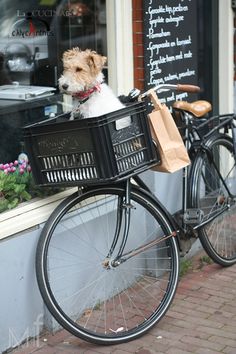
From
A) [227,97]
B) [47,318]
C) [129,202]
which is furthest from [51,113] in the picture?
[227,97]

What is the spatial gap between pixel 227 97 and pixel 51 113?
2.17 metres

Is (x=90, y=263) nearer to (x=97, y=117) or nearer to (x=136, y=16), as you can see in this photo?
(x=97, y=117)

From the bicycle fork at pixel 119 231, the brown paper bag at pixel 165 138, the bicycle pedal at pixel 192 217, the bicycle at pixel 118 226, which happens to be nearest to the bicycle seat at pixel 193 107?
the bicycle at pixel 118 226

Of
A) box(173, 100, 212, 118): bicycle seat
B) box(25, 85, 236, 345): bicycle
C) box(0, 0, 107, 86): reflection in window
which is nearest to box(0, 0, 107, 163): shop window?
box(0, 0, 107, 86): reflection in window

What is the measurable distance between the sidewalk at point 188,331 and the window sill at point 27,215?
0.71 meters

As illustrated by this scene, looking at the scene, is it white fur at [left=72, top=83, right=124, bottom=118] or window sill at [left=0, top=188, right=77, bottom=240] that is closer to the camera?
window sill at [left=0, top=188, right=77, bottom=240]

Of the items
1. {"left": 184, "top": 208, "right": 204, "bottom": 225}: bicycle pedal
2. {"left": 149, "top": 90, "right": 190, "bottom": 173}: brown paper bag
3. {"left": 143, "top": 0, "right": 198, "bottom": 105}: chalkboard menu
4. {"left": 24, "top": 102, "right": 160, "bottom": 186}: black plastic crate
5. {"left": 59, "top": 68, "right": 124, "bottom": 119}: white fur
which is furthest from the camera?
{"left": 143, "top": 0, "right": 198, "bottom": 105}: chalkboard menu

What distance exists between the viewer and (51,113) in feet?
16.7

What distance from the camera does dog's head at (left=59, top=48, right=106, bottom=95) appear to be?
4.25 meters

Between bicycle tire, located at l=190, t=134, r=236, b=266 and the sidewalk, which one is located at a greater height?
bicycle tire, located at l=190, t=134, r=236, b=266

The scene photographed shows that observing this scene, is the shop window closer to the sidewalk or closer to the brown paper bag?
the brown paper bag

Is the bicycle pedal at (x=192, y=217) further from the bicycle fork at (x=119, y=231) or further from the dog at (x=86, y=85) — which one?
the dog at (x=86, y=85)

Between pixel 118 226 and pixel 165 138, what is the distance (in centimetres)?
63

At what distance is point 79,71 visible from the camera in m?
4.27
